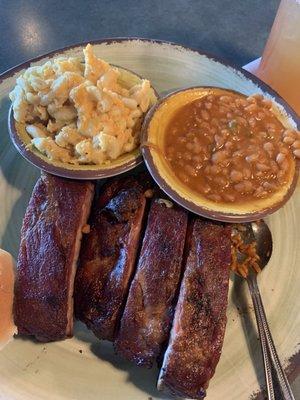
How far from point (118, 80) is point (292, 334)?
175 centimetres

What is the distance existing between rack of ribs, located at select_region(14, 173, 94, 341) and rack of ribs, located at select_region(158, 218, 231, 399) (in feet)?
1.91

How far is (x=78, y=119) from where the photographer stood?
2.40 m

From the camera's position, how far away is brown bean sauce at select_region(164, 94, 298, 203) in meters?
2.34

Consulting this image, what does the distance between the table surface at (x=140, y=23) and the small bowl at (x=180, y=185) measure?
146 centimetres

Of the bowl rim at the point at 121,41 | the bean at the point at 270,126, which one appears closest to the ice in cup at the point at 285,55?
the bowl rim at the point at 121,41

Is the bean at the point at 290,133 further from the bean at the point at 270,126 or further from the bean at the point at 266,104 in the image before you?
the bean at the point at 266,104

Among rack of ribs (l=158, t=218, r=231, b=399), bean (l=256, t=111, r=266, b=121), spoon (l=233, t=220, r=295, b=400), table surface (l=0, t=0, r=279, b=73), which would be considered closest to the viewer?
rack of ribs (l=158, t=218, r=231, b=399)

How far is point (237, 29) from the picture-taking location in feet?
12.9

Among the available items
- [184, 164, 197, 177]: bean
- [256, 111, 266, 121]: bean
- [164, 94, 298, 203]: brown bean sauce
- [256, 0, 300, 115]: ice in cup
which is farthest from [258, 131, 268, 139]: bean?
[256, 0, 300, 115]: ice in cup

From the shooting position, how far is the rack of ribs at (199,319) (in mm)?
2129

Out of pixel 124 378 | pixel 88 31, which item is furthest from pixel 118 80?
pixel 124 378

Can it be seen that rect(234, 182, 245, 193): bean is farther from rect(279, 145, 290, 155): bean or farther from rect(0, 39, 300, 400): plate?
rect(0, 39, 300, 400): plate

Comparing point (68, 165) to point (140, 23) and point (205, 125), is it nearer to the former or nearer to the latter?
point (205, 125)

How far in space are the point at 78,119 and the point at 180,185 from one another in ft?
2.13
